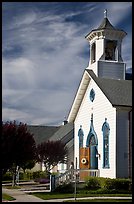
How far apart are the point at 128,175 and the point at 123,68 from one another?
35.4 ft

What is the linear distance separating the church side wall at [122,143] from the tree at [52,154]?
622 inches

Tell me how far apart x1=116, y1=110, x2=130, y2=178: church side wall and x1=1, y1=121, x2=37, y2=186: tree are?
5764mm

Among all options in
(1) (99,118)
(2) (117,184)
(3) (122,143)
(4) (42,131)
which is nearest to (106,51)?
(1) (99,118)

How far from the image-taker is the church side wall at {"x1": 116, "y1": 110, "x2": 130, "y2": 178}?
2591cm

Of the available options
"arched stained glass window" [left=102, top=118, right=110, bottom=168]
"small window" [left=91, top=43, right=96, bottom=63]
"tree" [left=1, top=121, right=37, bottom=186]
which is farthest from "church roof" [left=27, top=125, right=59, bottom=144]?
"tree" [left=1, top=121, right=37, bottom=186]

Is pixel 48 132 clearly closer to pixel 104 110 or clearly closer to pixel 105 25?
pixel 105 25

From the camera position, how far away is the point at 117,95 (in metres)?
28.0

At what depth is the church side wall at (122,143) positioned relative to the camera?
85.0 ft

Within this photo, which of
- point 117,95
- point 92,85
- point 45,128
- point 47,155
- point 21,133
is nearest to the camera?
point 21,133

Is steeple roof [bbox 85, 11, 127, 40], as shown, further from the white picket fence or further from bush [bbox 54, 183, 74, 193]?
bush [bbox 54, 183, 74, 193]

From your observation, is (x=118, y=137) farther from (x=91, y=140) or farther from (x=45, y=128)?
(x=45, y=128)

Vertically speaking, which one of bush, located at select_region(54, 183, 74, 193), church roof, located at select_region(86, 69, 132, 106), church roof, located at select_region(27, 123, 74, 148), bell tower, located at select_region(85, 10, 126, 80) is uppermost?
bell tower, located at select_region(85, 10, 126, 80)

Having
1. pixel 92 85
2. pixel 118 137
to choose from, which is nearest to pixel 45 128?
pixel 92 85

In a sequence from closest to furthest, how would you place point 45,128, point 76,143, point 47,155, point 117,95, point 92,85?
point 117,95, point 92,85, point 76,143, point 47,155, point 45,128
